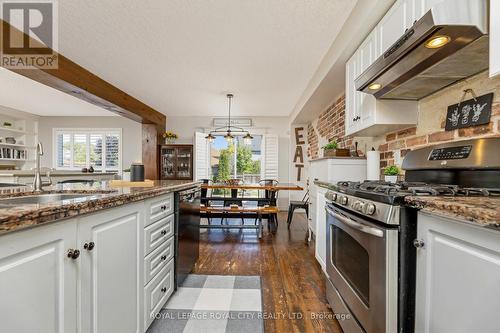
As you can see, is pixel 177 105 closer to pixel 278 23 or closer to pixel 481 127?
pixel 278 23

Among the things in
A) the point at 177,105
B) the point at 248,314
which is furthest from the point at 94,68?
the point at 248,314

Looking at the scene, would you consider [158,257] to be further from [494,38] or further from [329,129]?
[329,129]

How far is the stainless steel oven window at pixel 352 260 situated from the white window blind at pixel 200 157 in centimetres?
453

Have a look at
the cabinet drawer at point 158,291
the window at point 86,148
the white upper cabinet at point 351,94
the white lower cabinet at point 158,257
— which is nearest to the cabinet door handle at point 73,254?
the white lower cabinet at point 158,257

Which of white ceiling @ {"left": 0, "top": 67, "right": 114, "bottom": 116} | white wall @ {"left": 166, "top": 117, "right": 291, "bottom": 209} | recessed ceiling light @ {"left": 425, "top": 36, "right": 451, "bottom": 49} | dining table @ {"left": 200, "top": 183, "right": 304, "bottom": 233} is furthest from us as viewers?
white wall @ {"left": 166, "top": 117, "right": 291, "bottom": 209}

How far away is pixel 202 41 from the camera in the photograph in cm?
261

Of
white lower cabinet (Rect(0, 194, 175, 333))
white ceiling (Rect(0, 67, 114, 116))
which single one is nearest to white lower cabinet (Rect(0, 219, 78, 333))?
white lower cabinet (Rect(0, 194, 175, 333))

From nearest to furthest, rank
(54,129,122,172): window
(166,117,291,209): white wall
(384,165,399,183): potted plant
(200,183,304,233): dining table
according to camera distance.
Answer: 1. (384,165,399,183): potted plant
2. (200,183,304,233): dining table
3. (166,117,291,209): white wall
4. (54,129,122,172): window

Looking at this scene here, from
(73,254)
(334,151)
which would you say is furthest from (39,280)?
(334,151)

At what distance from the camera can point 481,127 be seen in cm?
137

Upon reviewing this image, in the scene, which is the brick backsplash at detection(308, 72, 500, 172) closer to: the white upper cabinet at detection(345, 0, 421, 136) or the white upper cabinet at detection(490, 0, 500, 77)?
the white upper cabinet at detection(345, 0, 421, 136)

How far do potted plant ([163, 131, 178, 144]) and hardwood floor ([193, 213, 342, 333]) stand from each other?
9.31ft

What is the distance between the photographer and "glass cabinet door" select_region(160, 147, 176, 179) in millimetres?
6055

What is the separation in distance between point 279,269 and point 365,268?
4.81 ft
